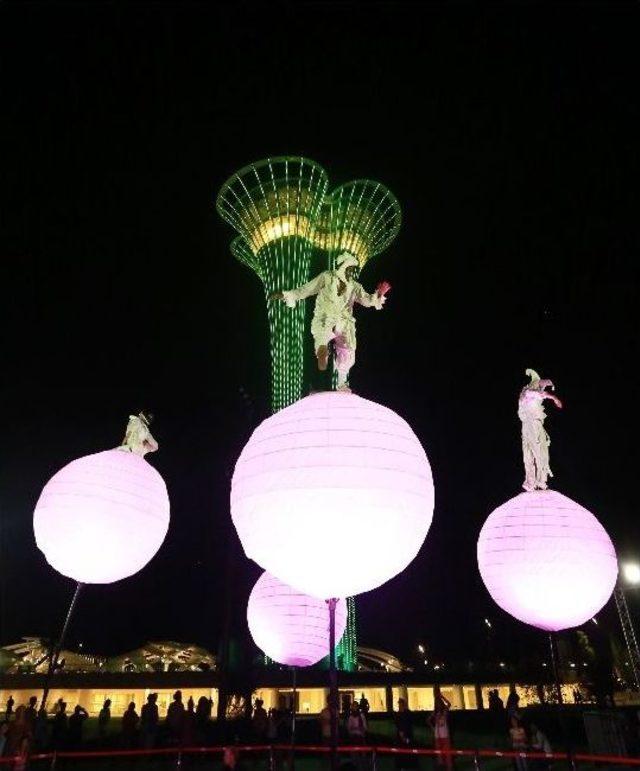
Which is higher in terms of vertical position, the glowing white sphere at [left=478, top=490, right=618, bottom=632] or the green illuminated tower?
the green illuminated tower

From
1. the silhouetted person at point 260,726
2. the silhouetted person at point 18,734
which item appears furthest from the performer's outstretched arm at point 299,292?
the silhouetted person at point 260,726

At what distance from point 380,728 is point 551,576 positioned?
17.8 m

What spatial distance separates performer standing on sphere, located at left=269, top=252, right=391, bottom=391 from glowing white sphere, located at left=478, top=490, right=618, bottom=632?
251 cm

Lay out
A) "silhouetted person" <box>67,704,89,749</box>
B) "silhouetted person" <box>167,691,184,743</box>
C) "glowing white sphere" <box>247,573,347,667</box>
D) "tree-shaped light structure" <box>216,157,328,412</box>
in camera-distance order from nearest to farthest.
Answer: "glowing white sphere" <box>247,573,347,667</box>, "silhouetted person" <box>167,691,184,743</box>, "silhouetted person" <box>67,704,89,749</box>, "tree-shaped light structure" <box>216,157,328,412</box>

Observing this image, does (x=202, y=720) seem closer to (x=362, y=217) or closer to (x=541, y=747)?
(x=541, y=747)

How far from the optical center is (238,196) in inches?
579

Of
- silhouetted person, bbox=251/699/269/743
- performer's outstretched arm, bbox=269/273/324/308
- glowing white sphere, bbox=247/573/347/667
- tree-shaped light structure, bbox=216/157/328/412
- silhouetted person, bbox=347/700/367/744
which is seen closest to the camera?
performer's outstretched arm, bbox=269/273/324/308

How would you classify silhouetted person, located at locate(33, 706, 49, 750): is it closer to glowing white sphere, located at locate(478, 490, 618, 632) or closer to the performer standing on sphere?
the performer standing on sphere

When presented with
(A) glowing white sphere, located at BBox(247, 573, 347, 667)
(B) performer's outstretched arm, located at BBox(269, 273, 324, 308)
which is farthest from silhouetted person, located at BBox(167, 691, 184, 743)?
(B) performer's outstretched arm, located at BBox(269, 273, 324, 308)

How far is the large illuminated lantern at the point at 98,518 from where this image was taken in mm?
6293

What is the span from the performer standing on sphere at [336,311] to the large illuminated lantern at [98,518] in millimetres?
2658

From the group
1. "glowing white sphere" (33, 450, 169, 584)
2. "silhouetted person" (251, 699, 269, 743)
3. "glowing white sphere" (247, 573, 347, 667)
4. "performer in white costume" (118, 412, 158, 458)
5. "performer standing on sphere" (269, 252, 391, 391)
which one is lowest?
"silhouetted person" (251, 699, 269, 743)

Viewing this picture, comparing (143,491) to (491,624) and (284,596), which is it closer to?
(284,596)

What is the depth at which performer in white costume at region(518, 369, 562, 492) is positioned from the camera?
8.09m
